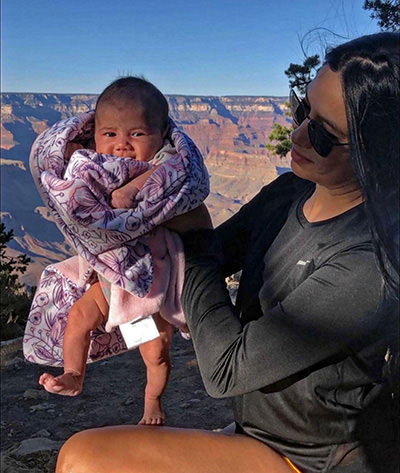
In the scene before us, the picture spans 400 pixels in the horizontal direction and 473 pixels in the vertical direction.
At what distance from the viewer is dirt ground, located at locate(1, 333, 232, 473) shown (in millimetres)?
3969

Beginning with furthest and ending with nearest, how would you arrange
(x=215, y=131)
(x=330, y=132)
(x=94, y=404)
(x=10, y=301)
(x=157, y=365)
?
(x=215, y=131) → (x=10, y=301) → (x=94, y=404) → (x=157, y=365) → (x=330, y=132)

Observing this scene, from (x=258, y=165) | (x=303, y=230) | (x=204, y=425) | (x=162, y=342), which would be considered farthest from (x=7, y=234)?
(x=258, y=165)

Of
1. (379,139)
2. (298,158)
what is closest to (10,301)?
(298,158)

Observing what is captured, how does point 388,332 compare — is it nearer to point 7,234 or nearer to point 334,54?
point 334,54

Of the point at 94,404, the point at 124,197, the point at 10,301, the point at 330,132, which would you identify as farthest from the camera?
the point at 10,301

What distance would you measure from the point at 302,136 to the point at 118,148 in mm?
533

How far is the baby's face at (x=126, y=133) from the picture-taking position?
60.3 inches

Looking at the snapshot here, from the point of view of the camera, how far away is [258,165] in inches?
5138

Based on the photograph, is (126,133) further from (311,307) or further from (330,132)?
(311,307)

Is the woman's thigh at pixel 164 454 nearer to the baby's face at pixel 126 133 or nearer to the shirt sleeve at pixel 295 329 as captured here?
the shirt sleeve at pixel 295 329

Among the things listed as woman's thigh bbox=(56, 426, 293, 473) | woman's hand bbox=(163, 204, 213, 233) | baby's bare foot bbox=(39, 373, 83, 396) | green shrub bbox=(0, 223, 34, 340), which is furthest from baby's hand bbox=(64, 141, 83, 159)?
green shrub bbox=(0, 223, 34, 340)

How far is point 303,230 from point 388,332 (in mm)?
316

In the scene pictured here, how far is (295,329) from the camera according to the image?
1.11 metres

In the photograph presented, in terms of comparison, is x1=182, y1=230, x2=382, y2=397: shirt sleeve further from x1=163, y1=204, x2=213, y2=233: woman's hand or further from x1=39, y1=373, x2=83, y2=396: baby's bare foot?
x1=39, y1=373, x2=83, y2=396: baby's bare foot
